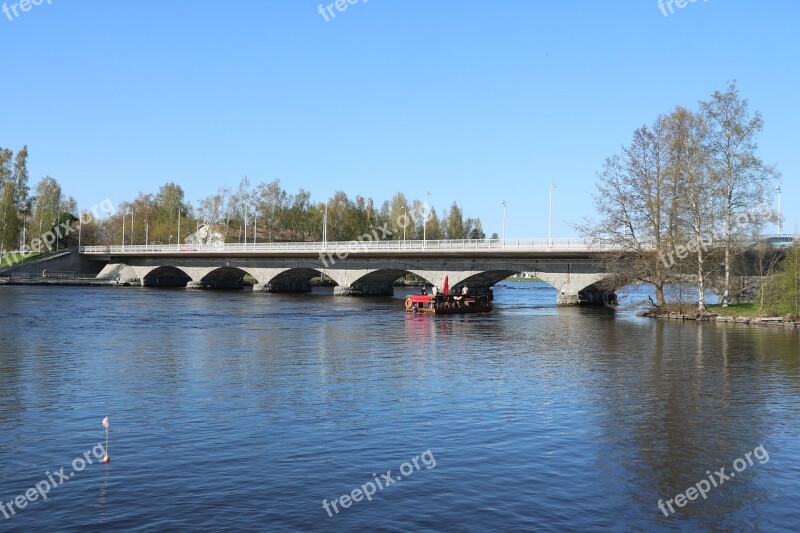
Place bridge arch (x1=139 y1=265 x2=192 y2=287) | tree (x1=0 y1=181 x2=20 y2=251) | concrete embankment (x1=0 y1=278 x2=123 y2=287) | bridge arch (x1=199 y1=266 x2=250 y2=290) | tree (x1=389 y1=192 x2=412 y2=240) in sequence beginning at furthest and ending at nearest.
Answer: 1. tree (x1=389 y1=192 x2=412 y2=240)
2. tree (x1=0 y1=181 x2=20 y2=251)
3. bridge arch (x1=139 y1=265 x2=192 y2=287)
4. concrete embankment (x1=0 y1=278 x2=123 y2=287)
5. bridge arch (x1=199 y1=266 x2=250 y2=290)

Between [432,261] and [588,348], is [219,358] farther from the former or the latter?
[432,261]

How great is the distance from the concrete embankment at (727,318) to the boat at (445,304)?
1501cm

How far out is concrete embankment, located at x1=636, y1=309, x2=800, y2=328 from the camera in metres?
56.6

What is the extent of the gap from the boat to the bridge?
27.4ft

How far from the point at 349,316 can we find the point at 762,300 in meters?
→ 34.1

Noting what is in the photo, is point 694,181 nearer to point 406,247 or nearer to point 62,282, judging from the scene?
point 406,247

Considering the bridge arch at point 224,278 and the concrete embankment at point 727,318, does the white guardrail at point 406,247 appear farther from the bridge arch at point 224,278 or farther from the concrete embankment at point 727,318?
the concrete embankment at point 727,318

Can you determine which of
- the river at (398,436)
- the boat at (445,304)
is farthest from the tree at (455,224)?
the river at (398,436)

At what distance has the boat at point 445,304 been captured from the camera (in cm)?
6962

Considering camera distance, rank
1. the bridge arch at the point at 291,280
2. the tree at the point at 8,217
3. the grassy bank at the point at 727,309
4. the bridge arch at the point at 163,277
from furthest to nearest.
→ the tree at the point at 8,217, the bridge arch at the point at 163,277, the bridge arch at the point at 291,280, the grassy bank at the point at 727,309

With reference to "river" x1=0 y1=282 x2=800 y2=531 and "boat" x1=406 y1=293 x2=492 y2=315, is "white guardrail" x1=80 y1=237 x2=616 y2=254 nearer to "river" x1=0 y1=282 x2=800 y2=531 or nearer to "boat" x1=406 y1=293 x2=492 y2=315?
"boat" x1=406 y1=293 x2=492 y2=315

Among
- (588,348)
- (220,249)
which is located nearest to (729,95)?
(588,348)

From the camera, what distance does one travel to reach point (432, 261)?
91312mm

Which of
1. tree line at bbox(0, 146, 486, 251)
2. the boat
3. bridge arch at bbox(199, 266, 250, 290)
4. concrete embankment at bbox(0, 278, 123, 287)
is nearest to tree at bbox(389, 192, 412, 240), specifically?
tree line at bbox(0, 146, 486, 251)
